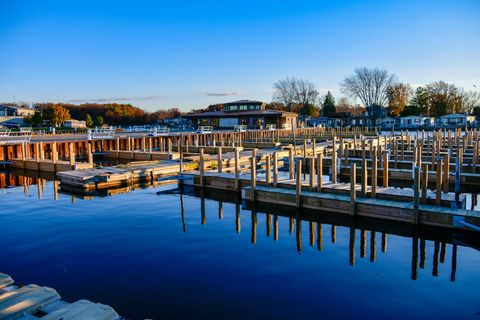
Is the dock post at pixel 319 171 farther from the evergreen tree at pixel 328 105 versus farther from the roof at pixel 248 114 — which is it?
the evergreen tree at pixel 328 105

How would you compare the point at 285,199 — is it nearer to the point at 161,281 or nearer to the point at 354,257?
the point at 354,257

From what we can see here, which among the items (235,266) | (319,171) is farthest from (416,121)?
(235,266)

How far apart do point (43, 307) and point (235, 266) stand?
4.78 metres

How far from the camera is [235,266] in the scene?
9898mm

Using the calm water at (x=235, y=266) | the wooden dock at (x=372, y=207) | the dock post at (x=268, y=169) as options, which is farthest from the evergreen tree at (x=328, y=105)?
the calm water at (x=235, y=266)

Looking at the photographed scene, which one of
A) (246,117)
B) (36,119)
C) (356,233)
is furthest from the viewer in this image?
(36,119)

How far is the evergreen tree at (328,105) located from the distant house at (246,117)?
41.6 metres

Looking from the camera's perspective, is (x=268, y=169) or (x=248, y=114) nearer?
(x=268, y=169)

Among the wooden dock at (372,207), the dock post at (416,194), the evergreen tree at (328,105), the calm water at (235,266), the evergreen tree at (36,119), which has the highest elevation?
the evergreen tree at (328,105)

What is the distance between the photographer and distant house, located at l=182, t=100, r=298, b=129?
233ft

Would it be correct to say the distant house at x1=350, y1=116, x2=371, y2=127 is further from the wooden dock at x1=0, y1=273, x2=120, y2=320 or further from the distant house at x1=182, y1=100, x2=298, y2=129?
the wooden dock at x1=0, y1=273, x2=120, y2=320

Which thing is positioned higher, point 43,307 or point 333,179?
point 333,179

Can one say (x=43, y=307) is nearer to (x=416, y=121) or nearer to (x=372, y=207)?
(x=372, y=207)

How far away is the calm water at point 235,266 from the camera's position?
305 inches
